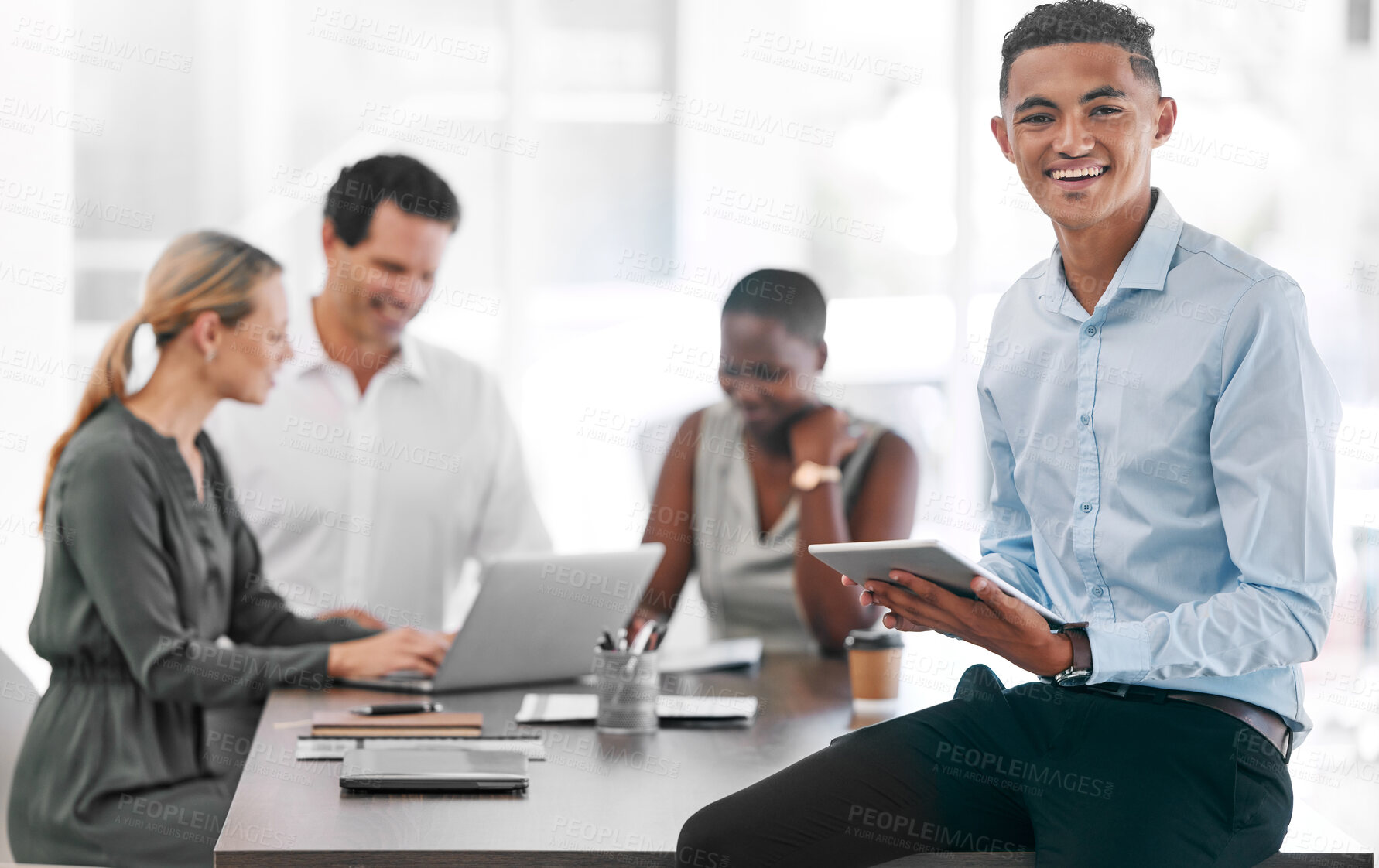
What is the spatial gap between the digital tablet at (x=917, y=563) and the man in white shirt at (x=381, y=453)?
203cm

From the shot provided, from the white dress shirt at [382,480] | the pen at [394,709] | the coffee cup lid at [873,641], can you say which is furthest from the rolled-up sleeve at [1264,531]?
the white dress shirt at [382,480]

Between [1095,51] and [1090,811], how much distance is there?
87 centimetres

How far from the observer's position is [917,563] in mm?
1419

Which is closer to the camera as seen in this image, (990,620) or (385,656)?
(990,620)

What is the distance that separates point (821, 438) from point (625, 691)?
1.14m

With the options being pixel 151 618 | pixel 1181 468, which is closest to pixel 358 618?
pixel 151 618

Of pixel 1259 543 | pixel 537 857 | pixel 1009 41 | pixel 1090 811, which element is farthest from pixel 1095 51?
pixel 537 857

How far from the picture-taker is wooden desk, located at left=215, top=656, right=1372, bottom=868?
1402 millimetres

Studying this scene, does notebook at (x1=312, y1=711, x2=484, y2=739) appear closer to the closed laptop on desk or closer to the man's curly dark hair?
the closed laptop on desk

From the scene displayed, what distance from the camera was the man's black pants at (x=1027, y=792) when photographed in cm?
134

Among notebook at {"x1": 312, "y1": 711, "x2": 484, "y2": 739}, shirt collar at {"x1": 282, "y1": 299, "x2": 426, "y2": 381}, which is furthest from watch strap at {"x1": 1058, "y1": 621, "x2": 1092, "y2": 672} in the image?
shirt collar at {"x1": 282, "y1": 299, "x2": 426, "y2": 381}

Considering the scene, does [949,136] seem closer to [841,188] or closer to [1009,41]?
[841,188]

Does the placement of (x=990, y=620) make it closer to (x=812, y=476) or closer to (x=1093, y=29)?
(x=1093, y=29)

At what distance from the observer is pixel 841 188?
15.5 feet
